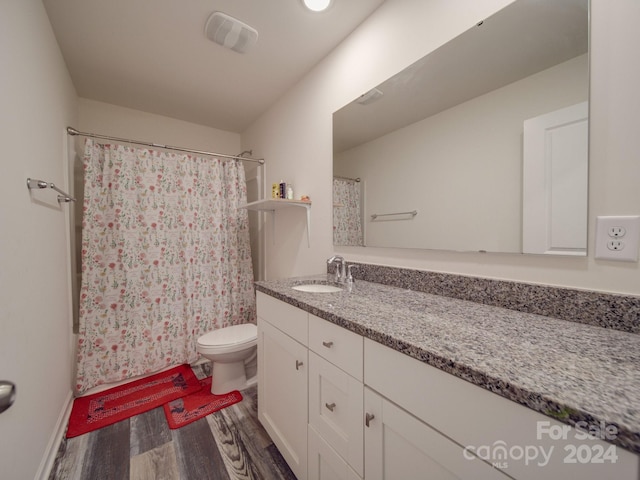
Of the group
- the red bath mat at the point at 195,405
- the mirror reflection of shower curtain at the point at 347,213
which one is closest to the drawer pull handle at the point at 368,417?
the mirror reflection of shower curtain at the point at 347,213

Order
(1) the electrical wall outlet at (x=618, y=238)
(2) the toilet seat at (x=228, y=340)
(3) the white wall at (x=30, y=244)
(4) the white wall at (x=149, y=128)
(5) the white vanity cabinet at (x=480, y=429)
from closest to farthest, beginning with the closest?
(5) the white vanity cabinet at (x=480, y=429)
(1) the electrical wall outlet at (x=618, y=238)
(3) the white wall at (x=30, y=244)
(2) the toilet seat at (x=228, y=340)
(4) the white wall at (x=149, y=128)

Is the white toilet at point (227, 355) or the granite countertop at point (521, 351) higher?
the granite countertop at point (521, 351)

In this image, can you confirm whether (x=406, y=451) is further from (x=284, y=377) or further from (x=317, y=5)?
(x=317, y=5)

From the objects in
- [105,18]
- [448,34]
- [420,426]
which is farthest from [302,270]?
[105,18]

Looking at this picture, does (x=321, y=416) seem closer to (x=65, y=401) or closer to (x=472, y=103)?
(x=472, y=103)

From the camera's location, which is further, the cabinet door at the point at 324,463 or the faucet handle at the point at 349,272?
the faucet handle at the point at 349,272

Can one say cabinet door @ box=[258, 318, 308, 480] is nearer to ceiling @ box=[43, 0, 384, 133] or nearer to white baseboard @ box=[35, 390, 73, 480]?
white baseboard @ box=[35, 390, 73, 480]

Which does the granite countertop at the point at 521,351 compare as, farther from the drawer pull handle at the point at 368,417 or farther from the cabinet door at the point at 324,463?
the cabinet door at the point at 324,463

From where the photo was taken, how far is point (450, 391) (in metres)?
0.54

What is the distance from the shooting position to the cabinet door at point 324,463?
2.71 feet

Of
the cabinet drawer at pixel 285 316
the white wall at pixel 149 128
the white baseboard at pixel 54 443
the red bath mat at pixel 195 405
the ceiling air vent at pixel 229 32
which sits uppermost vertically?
the ceiling air vent at pixel 229 32

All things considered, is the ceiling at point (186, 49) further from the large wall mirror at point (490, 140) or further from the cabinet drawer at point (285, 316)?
the cabinet drawer at point (285, 316)

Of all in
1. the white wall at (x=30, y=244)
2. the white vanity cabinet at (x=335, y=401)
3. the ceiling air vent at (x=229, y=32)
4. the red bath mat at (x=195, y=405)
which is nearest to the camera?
the white vanity cabinet at (x=335, y=401)

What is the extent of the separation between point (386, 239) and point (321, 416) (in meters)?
0.86
